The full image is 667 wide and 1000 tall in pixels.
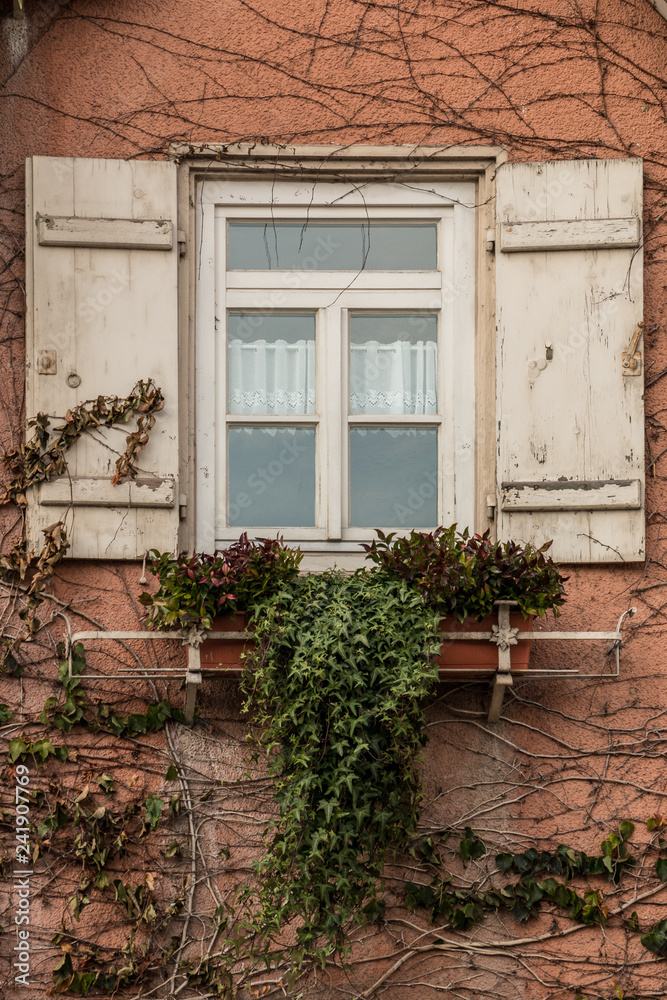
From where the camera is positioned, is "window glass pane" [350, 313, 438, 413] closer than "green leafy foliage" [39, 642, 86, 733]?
No

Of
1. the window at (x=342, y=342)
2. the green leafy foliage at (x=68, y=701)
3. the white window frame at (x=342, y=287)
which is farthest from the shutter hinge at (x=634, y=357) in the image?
the green leafy foliage at (x=68, y=701)

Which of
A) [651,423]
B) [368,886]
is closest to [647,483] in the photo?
[651,423]

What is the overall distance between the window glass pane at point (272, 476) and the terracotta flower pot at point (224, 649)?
0.63 metres

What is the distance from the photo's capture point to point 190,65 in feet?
14.6

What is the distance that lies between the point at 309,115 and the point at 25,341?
1.39 meters

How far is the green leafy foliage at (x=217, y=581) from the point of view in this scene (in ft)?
12.4

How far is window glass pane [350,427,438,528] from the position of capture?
4422 mm

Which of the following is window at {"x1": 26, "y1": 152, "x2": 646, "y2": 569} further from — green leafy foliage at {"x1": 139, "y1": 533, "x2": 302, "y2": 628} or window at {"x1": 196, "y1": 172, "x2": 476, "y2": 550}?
green leafy foliage at {"x1": 139, "y1": 533, "x2": 302, "y2": 628}

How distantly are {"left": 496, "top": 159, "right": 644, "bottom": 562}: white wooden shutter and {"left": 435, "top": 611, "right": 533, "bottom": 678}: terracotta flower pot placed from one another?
0.44 meters

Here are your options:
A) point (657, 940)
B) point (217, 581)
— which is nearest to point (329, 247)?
point (217, 581)

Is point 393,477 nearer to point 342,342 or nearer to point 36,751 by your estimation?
point 342,342

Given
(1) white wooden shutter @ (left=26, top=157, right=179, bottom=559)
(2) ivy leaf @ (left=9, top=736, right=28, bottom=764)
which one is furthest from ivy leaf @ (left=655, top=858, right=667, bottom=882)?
(2) ivy leaf @ (left=9, top=736, right=28, bottom=764)

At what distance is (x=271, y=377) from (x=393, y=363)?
48 centimetres

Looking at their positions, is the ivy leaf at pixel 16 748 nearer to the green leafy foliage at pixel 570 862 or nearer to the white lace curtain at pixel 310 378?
the white lace curtain at pixel 310 378
